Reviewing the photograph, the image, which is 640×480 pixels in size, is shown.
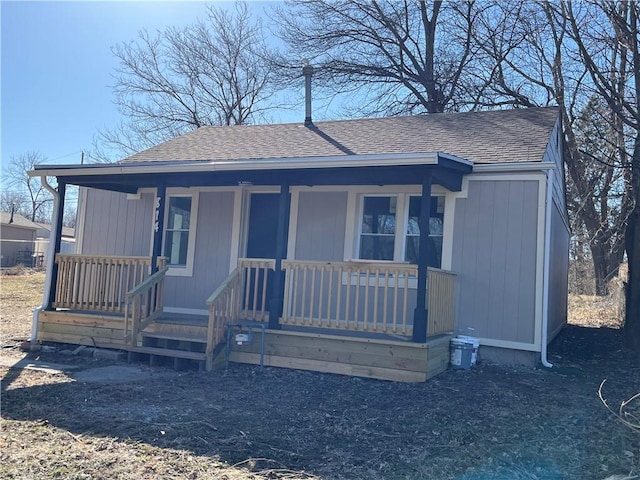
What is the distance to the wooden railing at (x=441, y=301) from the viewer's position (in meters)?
6.62

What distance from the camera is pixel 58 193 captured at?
28.1ft

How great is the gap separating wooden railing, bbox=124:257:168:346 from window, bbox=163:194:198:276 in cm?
134

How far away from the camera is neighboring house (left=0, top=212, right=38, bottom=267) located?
110 ft

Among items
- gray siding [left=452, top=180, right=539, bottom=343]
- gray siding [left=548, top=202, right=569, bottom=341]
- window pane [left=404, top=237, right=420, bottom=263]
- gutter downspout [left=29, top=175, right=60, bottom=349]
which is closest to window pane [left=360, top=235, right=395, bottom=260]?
window pane [left=404, top=237, right=420, bottom=263]

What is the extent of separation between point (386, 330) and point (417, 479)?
3018 mm

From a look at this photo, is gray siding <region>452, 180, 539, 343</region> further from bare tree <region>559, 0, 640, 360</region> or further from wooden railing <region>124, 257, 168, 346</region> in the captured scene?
wooden railing <region>124, 257, 168, 346</region>

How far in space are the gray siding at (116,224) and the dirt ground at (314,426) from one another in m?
3.21

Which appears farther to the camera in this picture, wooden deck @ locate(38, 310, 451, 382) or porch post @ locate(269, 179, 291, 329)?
porch post @ locate(269, 179, 291, 329)

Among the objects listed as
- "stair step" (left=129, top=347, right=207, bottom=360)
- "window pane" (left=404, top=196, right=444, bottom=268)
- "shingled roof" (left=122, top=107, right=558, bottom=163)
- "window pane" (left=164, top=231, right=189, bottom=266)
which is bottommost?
"stair step" (left=129, top=347, right=207, bottom=360)

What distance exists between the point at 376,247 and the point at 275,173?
1.98 meters

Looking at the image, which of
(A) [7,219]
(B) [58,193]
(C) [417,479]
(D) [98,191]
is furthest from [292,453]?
(A) [7,219]

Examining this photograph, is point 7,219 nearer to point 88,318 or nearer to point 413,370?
point 88,318

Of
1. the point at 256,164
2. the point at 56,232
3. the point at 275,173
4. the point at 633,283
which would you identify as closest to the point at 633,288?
the point at 633,283

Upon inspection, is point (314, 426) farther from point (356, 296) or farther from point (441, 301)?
point (441, 301)
